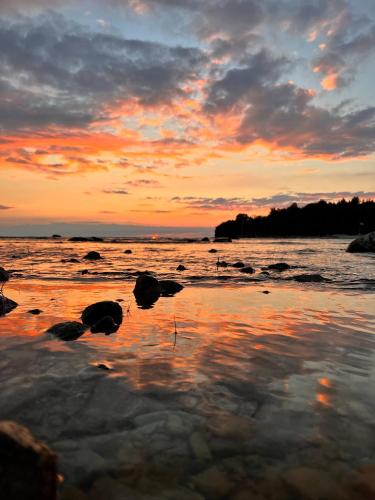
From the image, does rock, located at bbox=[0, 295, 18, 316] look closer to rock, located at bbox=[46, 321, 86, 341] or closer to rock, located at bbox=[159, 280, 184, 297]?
rock, located at bbox=[46, 321, 86, 341]

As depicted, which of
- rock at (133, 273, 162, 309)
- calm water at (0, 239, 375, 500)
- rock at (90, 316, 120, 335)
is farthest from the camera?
rock at (133, 273, 162, 309)

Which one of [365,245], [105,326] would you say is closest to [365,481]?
[105,326]

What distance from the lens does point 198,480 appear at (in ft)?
8.46

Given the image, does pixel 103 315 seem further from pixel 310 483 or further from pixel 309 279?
pixel 309 279

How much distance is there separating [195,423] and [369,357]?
9.69 ft

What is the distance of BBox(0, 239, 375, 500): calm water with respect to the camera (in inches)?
103

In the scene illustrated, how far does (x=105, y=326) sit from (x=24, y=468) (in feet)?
15.1

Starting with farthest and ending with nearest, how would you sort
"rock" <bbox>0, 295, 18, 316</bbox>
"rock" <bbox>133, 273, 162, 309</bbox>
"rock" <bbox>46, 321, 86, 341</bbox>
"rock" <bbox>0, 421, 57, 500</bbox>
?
"rock" <bbox>133, 273, 162, 309</bbox> < "rock" <bbox>0, 295, 18, 316</bbox> < "rock" <bbox>46, 321, 86, 341</bbox> < "rock" <bbox>0, 421, 57, 500</bbox>

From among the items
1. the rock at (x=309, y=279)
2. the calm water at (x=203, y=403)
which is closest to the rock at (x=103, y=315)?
the calm water at (x=203, y=403)

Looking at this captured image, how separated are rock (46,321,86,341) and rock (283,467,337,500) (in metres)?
4.18

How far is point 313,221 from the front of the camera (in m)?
121

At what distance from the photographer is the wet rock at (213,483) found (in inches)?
97.1

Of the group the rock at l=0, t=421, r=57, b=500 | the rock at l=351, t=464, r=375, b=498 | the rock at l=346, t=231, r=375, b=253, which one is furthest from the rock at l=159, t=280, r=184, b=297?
the rock at l=346, t=231, r=375, b=253

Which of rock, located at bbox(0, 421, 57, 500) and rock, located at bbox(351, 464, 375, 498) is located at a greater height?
rock, located at bbox(0, 421, 57, 500)
